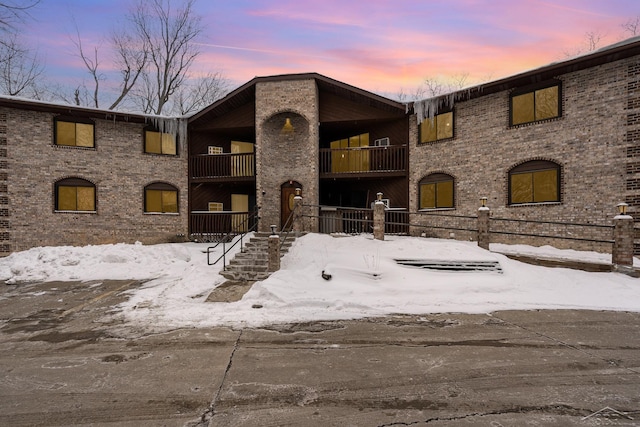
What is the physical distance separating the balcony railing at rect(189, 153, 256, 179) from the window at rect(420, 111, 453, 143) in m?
9.01

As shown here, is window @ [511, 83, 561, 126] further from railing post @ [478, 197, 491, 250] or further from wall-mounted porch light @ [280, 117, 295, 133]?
wall-mounted porch light @ [280, 117, 295, 133]

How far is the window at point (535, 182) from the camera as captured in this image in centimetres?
1238

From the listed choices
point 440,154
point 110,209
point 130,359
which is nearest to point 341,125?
point 440,154

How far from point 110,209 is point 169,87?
53.9 ft

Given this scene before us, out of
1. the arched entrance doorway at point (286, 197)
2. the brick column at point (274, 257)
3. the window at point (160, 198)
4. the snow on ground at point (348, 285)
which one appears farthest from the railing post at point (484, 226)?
the window at point (160, 198)

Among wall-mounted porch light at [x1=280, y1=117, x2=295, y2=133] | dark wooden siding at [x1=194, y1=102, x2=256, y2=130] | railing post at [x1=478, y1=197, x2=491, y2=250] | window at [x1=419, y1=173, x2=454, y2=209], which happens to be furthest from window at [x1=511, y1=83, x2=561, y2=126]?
dark wooden siding at [x1=194, y1=102, x2=256, y2=130]

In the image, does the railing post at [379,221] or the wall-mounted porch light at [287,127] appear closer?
the railing post at [379,221]

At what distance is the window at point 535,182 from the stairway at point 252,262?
30.9 ft

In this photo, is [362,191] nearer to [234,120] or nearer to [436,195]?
[436,195]

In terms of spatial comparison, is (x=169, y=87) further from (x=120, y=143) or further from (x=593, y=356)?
(x=593, y=356)

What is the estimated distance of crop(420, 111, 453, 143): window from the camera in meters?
15.3

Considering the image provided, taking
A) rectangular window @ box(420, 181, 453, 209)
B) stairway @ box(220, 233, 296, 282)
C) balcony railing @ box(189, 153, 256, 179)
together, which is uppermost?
balcony railing @ box(189, 153, 256, 179)

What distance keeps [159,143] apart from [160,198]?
315 cm

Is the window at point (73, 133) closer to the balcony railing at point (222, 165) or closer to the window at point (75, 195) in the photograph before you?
the window at point (75, 195)
